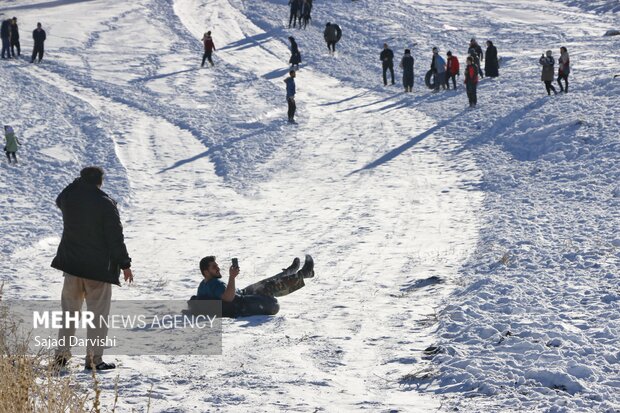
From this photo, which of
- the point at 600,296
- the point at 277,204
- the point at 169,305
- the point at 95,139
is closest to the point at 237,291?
the point at 169,305

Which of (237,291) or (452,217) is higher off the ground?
(237,291)

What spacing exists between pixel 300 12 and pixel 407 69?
9.54 m

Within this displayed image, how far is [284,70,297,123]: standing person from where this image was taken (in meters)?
22.6

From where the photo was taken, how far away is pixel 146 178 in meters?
19.4

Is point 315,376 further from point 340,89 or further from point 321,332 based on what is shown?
point 340,89

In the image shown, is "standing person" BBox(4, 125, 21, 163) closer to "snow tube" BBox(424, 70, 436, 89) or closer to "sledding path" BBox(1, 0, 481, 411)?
"sledding path" BBox(1, 0, 481, 411)

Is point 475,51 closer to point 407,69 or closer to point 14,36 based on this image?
point 407,69

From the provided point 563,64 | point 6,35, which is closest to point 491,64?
point 563,64

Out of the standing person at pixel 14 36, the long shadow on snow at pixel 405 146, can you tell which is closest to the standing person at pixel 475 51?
the long shadow on snow at pixel 405 146

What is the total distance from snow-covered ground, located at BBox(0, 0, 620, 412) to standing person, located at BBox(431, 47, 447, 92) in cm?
102

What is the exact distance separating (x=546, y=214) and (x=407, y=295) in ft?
16.3

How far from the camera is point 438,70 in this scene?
26.3 meters

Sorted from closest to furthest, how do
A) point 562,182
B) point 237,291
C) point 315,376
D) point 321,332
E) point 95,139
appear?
point 315,376 → point 321,332 → point 237,291 → point 562,182 → point 95,139

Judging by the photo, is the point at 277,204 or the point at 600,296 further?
the point at 277,204
